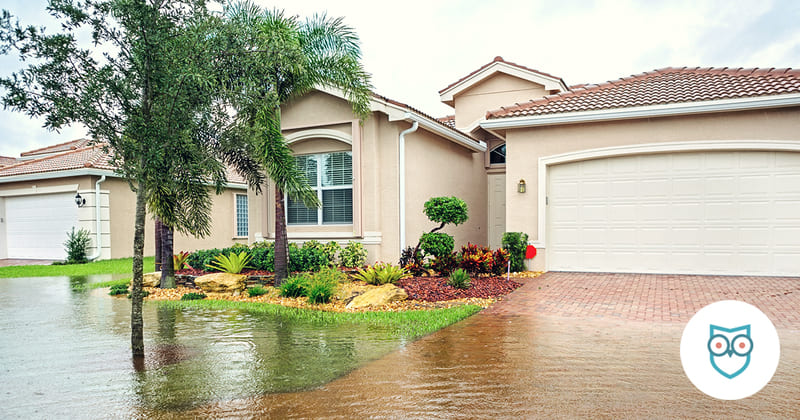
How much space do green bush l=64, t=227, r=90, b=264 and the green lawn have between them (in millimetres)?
470

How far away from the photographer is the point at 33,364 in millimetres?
5594

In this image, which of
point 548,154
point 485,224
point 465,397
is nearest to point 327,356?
point 465,397

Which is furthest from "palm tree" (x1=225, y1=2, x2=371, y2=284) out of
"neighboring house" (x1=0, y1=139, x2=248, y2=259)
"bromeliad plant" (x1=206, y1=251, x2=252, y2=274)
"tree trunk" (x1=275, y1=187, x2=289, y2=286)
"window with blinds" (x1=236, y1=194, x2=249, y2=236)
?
"window with blinds" (x1=236, y1=194, x2=249, y2=236)

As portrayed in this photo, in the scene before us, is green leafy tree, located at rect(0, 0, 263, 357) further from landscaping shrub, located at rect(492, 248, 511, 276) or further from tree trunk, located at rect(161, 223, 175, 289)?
landscaping shrub, located at rect(492, 248, 511, 276)

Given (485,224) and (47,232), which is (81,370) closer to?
(485,224)

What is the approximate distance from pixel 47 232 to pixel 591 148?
63.0 ft

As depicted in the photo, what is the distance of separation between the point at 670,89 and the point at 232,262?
10.8 meters

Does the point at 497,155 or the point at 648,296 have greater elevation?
the point at 497,155

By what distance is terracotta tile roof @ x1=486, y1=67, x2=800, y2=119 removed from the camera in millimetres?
10586

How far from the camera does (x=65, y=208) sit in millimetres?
18484

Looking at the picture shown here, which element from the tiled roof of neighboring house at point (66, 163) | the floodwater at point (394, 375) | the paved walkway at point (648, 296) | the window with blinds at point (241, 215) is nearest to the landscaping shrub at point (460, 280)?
the paved walkway at point (648, 296)

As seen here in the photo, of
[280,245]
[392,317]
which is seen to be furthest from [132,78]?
[280,245]

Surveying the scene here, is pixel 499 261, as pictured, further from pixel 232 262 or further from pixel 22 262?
pixel 22 262

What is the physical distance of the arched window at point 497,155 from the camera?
54.8ft
